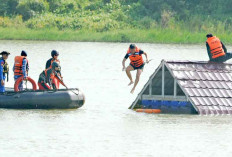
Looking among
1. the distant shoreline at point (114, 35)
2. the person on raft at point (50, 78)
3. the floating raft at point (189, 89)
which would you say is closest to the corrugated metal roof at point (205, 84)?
the floating raft at point (189, 89)

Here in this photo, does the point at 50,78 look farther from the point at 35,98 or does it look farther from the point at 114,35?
the point at 114,35

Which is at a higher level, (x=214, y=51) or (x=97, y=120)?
(x=214, y=51)

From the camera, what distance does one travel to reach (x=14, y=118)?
2355 cm

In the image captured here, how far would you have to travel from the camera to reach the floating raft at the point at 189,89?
2369 cm

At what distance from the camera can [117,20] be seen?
6303cm

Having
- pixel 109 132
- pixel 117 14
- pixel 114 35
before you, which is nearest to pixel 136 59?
pixel 109 132

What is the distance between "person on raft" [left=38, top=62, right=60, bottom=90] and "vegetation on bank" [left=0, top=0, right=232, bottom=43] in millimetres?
31948

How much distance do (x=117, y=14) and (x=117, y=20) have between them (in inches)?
32.5

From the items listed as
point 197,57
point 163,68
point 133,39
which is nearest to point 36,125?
point 163,68

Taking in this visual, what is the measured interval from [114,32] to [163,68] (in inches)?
1415

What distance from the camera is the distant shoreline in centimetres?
5716

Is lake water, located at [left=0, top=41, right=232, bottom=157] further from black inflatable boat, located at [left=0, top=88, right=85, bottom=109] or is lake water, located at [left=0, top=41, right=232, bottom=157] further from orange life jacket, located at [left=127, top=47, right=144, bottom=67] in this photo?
orange life jacket, located at [left=127, top=47, right=144, bottom=67]

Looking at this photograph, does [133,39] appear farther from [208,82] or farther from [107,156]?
[107,156]

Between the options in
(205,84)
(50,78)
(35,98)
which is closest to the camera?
(205,84)
